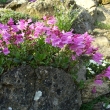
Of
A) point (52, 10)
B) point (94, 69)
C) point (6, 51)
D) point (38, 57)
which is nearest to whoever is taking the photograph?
point (6, 51)

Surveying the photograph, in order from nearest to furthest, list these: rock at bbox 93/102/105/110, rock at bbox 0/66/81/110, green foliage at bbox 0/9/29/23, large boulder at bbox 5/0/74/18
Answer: rock at bbox 0/66/81/110 → rock at bbox 93/102/105/110 → green foliage at bbox 0/9/29/23 → large boulder at bbox 5/0/74/18

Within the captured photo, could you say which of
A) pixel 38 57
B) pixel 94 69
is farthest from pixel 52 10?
pixel 38 57

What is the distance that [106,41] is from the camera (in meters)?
9.73

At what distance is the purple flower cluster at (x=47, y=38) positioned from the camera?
4719 mm

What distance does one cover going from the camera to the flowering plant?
4809mm

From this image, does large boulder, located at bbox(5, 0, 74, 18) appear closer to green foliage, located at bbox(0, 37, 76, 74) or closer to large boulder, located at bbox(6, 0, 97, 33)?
large boulder, located at bbox(6, 0, 97, 33)

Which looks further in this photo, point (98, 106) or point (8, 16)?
point (8, 16)

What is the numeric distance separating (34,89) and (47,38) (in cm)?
75

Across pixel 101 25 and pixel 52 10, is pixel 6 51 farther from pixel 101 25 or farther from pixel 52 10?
pixel 101 25

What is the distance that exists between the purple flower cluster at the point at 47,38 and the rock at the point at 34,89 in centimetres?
35

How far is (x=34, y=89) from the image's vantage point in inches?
198

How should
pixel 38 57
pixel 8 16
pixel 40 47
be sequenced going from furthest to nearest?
pixel 8 16 < pixel 40 47 < pixel 38 57

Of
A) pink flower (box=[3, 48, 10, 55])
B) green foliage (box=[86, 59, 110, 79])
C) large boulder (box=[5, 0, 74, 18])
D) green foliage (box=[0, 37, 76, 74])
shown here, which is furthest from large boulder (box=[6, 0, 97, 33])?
pink flower (box=[3, 48, 10, 55])

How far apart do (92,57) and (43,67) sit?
0.74 metres
